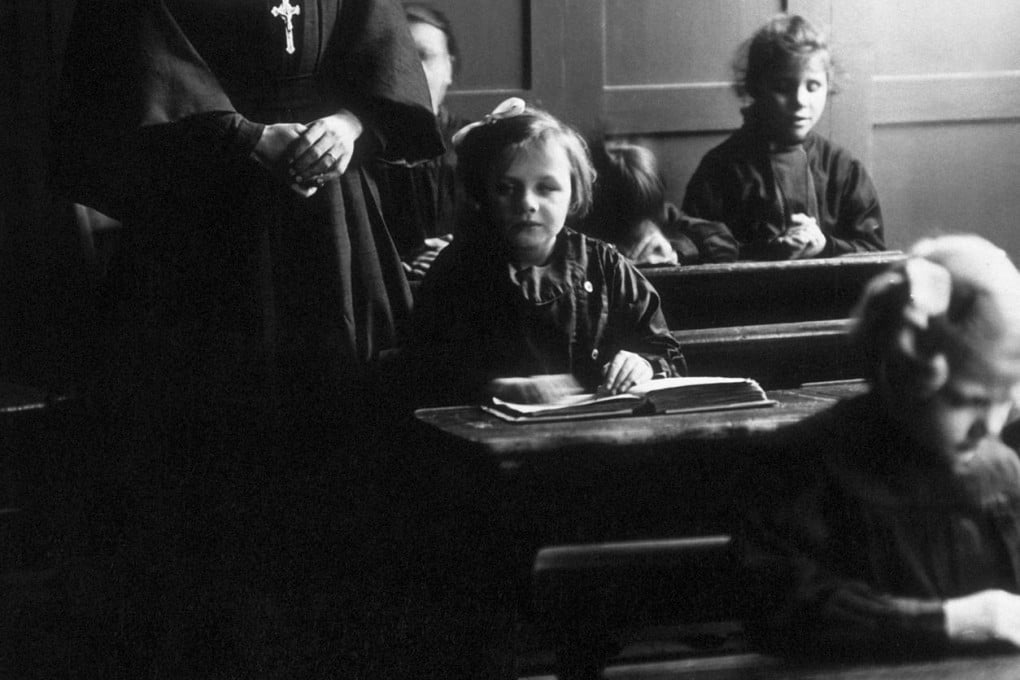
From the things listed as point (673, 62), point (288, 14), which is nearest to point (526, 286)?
point (288, 14)

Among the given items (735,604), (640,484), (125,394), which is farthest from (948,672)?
(125,394)

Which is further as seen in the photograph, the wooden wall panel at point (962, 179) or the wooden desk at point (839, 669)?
the wooden wall panel at point (962, 179)

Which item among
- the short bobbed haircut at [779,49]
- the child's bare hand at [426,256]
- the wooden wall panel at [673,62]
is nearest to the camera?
the child's bare hand at [426,256]

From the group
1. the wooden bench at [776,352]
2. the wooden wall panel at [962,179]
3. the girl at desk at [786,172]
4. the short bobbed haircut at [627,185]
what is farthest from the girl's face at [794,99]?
the wooden bench at [776,352]

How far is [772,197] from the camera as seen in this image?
6.03 feet

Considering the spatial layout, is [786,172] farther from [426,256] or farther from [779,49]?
[426,256]

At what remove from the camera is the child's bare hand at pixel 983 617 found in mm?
991

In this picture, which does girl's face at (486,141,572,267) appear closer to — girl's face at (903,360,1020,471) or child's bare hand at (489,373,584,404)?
child's bare hand at (489,373,584,404)

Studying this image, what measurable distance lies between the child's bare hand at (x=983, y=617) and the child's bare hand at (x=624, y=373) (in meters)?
0.47

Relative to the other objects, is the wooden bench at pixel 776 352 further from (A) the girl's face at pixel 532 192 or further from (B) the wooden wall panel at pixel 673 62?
(B) the wooden wall panel at pixel 673 62

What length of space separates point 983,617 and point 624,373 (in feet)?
1.72

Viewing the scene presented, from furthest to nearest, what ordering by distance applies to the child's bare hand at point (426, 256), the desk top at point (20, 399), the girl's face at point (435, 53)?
the girl's face at point (435, 53)
the child's bare hand at point (426, 256)
the desk top at point (20, 399)

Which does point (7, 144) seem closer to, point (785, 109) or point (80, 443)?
point (80, 443)

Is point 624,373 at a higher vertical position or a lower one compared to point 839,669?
higher
